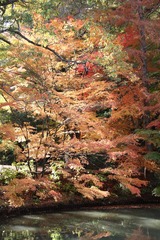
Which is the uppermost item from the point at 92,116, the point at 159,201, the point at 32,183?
the point at 92,116

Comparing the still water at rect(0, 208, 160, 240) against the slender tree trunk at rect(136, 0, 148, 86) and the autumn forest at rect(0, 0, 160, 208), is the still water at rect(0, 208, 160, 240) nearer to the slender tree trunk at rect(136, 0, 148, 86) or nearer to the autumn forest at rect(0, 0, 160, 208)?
the autumn forest at rect(0, 0, 160, 208)

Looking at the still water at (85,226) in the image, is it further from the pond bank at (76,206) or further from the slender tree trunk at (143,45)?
the slender tree trunk at (143,45)

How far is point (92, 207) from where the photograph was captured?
455 inches

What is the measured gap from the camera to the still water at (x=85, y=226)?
755cm

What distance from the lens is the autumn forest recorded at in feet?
30.8

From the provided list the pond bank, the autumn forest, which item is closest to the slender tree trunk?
the autumn forest

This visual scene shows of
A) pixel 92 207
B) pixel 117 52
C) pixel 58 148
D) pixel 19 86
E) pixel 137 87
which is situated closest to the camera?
pixel 117 52

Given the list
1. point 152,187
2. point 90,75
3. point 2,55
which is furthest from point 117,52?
point 152,187

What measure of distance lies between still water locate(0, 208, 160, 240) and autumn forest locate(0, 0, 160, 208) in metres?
0.59

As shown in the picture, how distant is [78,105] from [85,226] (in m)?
4.16

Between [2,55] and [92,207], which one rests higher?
[2,55]

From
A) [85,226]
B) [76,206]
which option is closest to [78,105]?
[76,206]

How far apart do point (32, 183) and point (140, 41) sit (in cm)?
741

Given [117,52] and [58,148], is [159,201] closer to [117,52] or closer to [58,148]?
[58,148]
